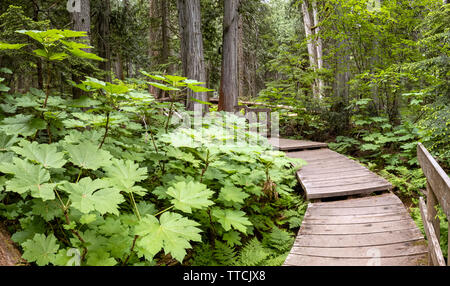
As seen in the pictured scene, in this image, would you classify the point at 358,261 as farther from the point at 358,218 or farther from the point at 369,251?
the point at 358,218

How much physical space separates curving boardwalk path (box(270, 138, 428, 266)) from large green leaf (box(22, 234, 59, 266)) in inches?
79.3

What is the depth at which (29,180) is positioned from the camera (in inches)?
58.7

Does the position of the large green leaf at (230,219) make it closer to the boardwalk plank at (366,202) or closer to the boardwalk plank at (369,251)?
the boardwalk plank at (369,251)

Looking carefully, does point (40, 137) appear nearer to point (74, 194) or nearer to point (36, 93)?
point (36, 93)

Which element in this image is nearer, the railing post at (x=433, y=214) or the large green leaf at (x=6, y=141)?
the large green leaf at (x=6, y=141)

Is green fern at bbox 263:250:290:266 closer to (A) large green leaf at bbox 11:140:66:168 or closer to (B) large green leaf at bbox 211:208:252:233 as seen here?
(B) large green leaf at bbox 211:208:252:233

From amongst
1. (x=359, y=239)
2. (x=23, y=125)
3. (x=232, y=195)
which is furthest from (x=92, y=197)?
(x=359, y=239)

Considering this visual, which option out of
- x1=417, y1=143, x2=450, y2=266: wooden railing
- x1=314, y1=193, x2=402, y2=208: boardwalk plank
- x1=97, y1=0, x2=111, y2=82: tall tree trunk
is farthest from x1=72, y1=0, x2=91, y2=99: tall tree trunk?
x1=417, y1=143, x2=450, y2=266: wooden railing

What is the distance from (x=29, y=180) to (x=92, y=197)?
1.20 ft

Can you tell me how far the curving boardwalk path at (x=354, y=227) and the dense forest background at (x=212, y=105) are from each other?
34 cm

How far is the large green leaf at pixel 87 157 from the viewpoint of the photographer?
1.81 metres

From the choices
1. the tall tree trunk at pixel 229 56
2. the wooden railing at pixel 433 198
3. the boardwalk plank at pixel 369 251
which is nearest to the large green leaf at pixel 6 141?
the boardwalk plank at pixel 369 251
